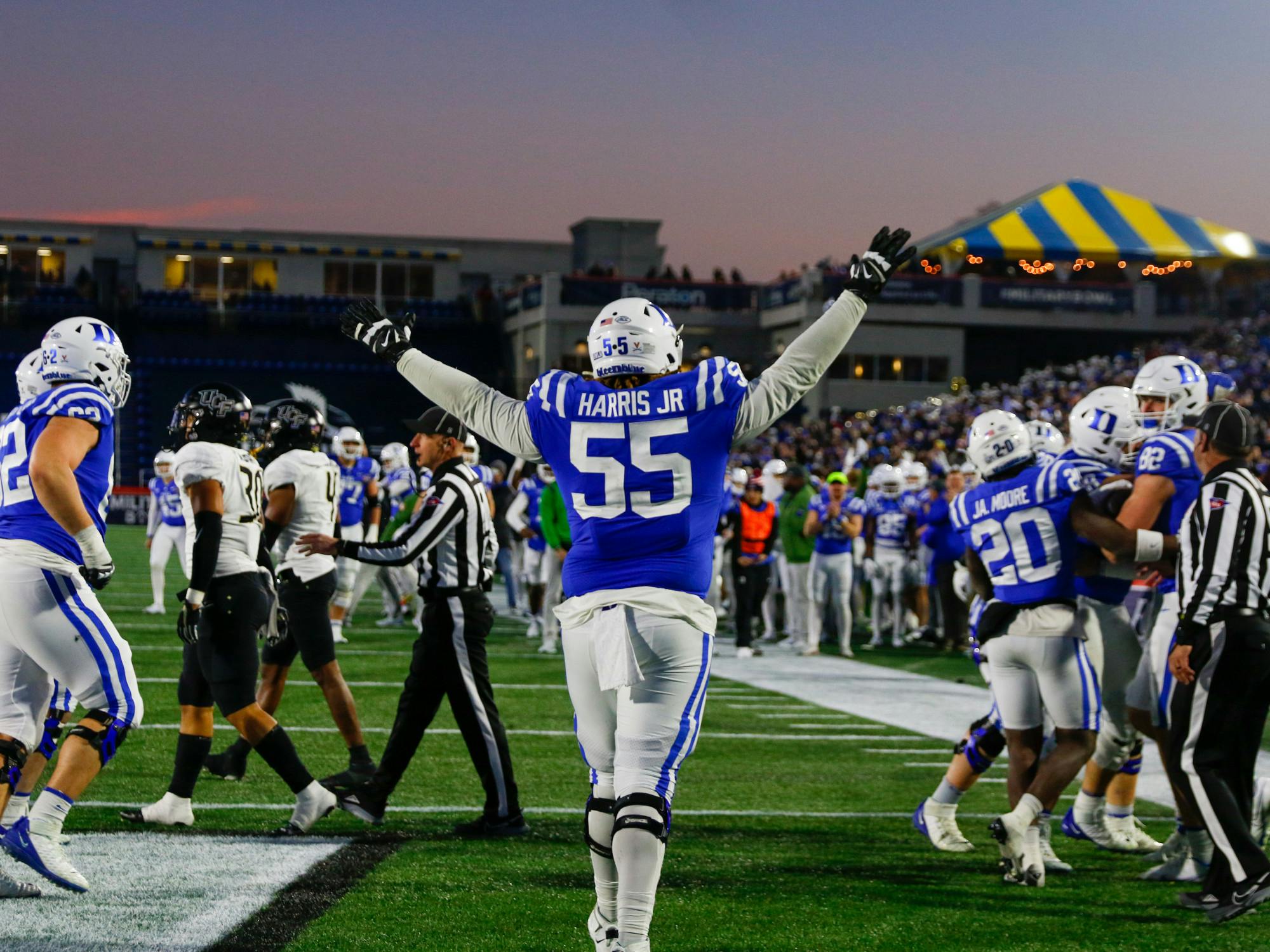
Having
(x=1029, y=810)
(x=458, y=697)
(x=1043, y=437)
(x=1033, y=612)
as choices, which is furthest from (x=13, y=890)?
(x=1043, y=437)

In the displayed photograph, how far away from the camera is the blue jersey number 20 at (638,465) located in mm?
4090

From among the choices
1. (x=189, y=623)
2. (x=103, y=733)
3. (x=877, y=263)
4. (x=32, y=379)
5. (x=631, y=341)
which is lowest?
(x=103, y=733)

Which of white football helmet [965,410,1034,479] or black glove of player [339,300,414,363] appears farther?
white football helmet [965,410,1034,479]

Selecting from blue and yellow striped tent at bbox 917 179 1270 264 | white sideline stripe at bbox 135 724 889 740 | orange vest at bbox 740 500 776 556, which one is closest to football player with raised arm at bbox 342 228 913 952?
white sideline stripe at bbox 135 724 889 740

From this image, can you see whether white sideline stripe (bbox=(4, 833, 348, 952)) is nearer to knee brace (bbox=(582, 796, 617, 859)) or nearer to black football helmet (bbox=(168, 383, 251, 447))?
knee brace (bbox=(582, 796, 617, 859))

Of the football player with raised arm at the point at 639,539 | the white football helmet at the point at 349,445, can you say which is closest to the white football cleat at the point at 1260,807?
the football player with raised arm at the point at 639,539

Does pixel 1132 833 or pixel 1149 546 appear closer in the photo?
pixel 1149 546

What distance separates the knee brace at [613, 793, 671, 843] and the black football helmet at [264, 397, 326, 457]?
3.57 m

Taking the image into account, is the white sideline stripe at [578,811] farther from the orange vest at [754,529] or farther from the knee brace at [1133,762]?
the orange vest at [754,529]

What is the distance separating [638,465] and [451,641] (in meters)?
2.48

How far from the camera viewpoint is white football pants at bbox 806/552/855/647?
14.6 m

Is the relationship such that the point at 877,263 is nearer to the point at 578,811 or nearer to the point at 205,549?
the point at 205,549

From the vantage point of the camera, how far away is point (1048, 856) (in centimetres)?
588

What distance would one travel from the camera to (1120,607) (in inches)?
237
